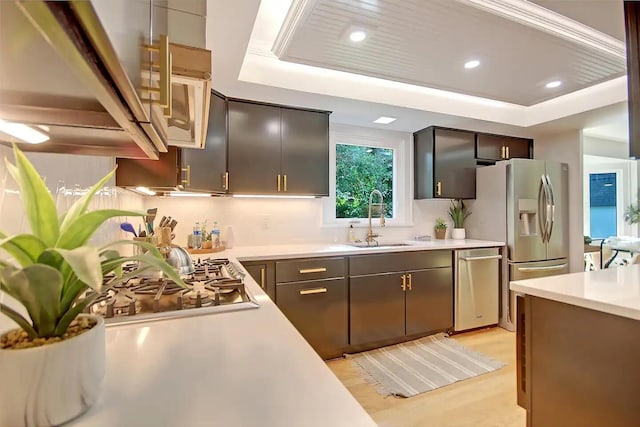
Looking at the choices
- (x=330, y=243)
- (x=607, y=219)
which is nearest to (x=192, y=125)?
(x=330, y=243)

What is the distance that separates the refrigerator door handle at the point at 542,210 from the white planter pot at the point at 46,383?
158 inches

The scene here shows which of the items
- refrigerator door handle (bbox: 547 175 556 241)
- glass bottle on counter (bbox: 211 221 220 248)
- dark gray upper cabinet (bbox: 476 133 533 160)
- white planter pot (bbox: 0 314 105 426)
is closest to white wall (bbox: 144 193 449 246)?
glass bottle on counter (bbox: 211 221 220 248)

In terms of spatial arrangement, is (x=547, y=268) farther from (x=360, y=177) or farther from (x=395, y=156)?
(x=360, y=177)

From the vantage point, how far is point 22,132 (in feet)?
2.26

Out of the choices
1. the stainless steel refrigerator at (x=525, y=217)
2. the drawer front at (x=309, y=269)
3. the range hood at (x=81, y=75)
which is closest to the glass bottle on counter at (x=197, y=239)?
the drawer front at (x=309, y=269)

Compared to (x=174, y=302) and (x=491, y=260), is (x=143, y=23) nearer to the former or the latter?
(x=174, y=302)

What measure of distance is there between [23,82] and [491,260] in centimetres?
365

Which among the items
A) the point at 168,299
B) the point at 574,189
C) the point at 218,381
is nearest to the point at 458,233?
the point at 574,189

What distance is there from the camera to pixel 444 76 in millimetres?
2596

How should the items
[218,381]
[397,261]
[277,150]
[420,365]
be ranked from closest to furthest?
[218,381]
[420,365]
[277,150]
[397,261]

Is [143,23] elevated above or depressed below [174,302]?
above

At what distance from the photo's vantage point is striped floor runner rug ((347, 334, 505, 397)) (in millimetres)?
2188

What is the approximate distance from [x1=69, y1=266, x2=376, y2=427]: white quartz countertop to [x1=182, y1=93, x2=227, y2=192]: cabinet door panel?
1.52 meters

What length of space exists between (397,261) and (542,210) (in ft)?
6.22
